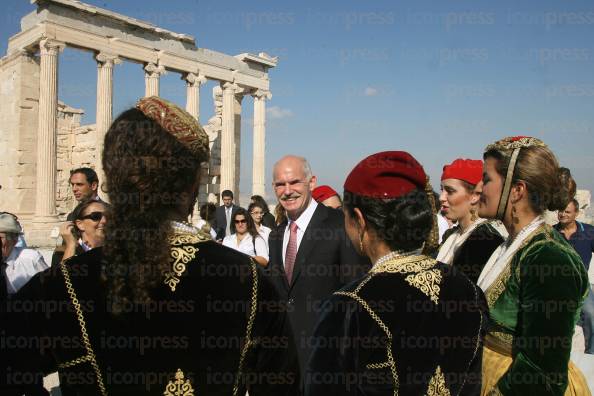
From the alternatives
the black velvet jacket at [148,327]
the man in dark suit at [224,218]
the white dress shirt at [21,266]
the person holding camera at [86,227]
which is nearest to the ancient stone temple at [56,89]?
the man in dark suit at [224,218]

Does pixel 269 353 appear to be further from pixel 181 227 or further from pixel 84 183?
pixel 84 183

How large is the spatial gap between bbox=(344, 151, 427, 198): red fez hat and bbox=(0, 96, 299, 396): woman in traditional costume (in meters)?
0.56

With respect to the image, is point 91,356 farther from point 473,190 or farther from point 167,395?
point 473,190

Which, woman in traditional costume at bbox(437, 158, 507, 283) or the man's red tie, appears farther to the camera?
the man's red tie

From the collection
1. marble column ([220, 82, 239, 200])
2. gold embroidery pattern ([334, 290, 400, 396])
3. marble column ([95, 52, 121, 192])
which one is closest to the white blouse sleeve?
gold embroidery pattern ([334, 290, 400, 396])

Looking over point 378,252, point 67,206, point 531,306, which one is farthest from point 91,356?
point 67,206

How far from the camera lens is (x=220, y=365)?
1.58 m

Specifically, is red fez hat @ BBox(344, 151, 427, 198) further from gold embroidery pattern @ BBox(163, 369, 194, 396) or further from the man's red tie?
the man's red tie

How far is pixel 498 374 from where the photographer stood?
2213 mm

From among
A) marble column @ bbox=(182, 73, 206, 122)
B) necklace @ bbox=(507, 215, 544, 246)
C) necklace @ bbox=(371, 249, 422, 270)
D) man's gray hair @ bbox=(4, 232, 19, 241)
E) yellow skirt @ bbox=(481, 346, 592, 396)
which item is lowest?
yellow skirt @ bbox=(481, 346, 592, 396)

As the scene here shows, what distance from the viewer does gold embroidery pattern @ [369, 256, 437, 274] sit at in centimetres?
181

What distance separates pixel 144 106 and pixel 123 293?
64 cm

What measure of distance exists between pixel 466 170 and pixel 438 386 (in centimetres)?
206

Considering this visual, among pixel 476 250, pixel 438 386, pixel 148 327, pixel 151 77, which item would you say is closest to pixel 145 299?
pixel 148 327
